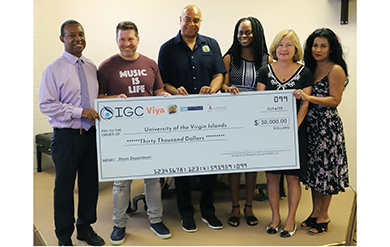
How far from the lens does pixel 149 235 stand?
279cm

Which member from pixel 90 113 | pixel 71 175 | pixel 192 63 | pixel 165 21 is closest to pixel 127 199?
pixel 71 175

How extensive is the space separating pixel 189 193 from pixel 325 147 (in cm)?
115

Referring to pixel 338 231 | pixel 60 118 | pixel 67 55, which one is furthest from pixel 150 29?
pixel 338 231

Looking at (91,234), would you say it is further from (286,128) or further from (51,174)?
(51,174)

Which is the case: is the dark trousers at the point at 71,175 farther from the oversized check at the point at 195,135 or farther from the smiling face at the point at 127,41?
the smiling face at the point at 127,41

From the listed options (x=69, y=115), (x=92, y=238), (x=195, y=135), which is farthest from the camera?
(x=92, y=238)

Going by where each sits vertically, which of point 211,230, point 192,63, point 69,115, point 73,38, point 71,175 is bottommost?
point 211,230

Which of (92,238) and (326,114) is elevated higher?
(326,114)

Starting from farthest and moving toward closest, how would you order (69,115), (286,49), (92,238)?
(92,238)
(286,49)
(69,115)

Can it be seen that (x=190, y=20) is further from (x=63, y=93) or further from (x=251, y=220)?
(x=251, y=220)

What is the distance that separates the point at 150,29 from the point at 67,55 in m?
1.96

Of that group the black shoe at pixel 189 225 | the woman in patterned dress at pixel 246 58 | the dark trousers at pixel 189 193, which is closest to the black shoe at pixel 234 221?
the woman in patterned dress at pixel 246 58

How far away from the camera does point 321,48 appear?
8.27 ft

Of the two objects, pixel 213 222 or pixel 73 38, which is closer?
pixel 73 38
